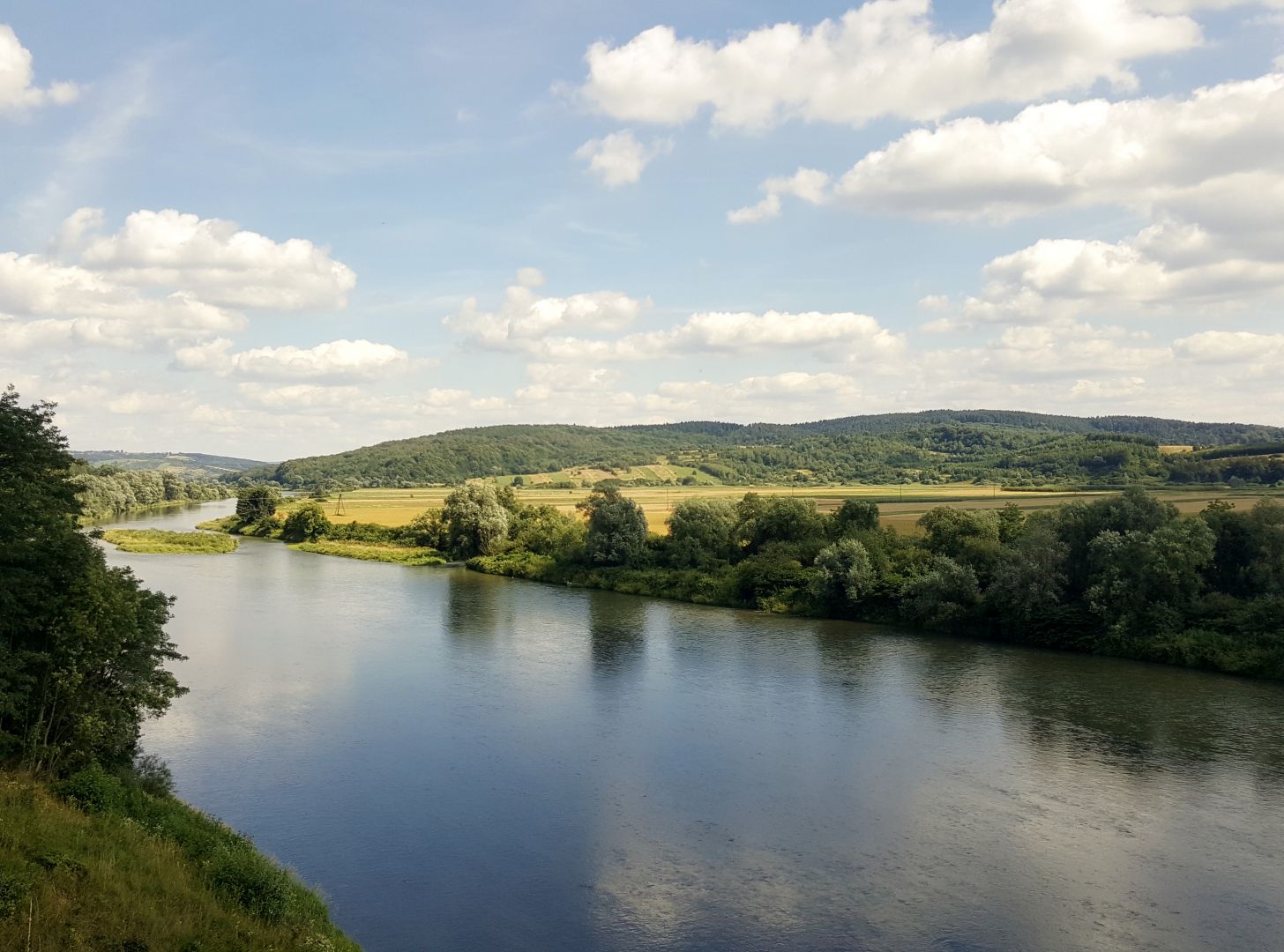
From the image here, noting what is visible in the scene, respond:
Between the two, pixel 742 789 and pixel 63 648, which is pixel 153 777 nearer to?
pixel 63 648

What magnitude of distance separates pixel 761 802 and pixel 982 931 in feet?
20.1

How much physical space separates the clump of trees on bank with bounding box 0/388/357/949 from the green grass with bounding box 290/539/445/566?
46.4 metres

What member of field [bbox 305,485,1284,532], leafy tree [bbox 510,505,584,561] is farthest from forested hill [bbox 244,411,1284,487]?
leafy tree [bbox 510,505,584,561]

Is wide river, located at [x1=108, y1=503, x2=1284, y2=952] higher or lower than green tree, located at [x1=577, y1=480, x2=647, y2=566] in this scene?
lower

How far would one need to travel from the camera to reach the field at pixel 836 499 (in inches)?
2387

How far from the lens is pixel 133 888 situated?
1198cm

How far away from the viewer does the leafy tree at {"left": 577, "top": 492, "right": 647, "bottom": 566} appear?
56062mm

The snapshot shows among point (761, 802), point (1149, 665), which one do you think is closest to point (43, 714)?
point (761, 802)

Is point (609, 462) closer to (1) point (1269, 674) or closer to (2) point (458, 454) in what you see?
(2) point (458, 454)

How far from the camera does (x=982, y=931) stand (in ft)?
48.4

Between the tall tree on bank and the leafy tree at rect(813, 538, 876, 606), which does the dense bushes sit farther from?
the tall tree on bank

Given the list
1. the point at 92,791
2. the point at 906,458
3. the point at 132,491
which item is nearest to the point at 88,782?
the point at 92,791

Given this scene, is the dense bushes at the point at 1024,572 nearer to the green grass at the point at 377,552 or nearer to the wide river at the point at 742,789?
the wide river at the point at 742,789

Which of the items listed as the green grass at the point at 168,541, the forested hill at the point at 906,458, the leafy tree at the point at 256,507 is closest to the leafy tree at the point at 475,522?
the green grass at the point at 168,541
